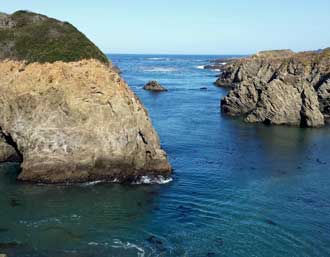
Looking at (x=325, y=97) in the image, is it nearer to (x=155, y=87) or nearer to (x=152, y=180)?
(x=155, y=87)

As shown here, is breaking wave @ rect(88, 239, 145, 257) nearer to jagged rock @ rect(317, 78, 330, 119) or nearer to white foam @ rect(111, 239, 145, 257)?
white foam @ rect(111, 239, 145, 257)

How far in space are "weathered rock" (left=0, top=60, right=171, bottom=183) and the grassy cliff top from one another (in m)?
6.01

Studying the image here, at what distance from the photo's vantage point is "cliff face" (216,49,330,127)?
9531 cm

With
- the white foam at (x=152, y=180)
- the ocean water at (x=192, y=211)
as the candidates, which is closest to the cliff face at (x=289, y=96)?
the ocean water at (x=192, y=211)

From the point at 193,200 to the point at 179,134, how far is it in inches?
1382

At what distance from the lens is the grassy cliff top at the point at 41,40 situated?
62312mm

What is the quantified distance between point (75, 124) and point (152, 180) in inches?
443

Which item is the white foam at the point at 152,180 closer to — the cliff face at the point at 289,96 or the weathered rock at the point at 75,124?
the weathered rock at the point at 75,124

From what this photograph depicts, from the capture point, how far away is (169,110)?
4454 inches

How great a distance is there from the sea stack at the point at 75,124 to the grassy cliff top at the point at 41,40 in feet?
12.4

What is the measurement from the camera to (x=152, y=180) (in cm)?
5544

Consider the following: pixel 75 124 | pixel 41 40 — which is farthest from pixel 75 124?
pixel 41 40

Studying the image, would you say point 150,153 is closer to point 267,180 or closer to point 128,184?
point 128,184

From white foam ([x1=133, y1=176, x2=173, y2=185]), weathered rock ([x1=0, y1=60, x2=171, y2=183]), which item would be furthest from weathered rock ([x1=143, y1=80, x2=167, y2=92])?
white foam ([x1=133, y1=176, x2=173, y2=185])
